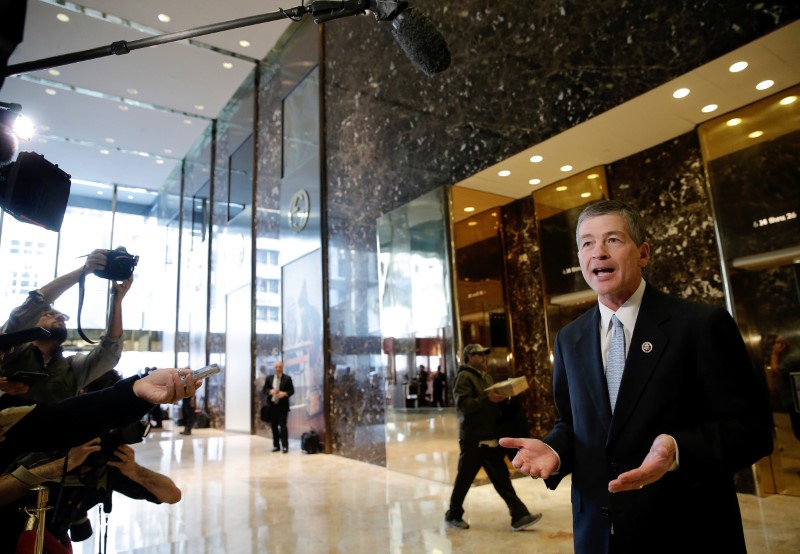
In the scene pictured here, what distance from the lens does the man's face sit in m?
1.27

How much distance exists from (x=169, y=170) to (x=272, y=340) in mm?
9856

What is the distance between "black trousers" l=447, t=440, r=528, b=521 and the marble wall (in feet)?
A: 6.45

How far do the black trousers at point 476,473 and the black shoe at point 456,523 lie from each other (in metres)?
0.02

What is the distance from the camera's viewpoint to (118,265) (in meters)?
2.21

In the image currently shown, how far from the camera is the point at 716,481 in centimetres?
116

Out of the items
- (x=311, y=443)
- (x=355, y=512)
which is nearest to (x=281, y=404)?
(x=311, y=443)

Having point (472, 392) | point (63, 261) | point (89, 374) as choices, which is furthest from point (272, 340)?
point (63, 261)

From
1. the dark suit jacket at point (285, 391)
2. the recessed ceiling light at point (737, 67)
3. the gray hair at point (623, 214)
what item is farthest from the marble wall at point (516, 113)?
the gray hair at point (623, 214)

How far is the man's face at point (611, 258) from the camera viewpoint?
4.18 ft

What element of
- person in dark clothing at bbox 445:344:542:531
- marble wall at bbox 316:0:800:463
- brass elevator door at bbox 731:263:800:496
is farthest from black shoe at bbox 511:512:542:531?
marble wall at bbox 316:0:800:463

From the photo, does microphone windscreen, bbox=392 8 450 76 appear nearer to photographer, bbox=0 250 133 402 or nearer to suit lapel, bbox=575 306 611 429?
suit lapel, bbox=575 306 611 429

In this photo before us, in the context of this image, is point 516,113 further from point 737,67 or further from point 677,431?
point 677,431

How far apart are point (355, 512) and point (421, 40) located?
11.9 feet

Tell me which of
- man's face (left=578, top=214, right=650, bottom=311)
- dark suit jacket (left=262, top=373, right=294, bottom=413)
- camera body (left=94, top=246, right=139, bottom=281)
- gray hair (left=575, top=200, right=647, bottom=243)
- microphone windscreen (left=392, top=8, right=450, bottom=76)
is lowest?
dark suit jacket (left=262, top=373, right=294, bottom=413)
